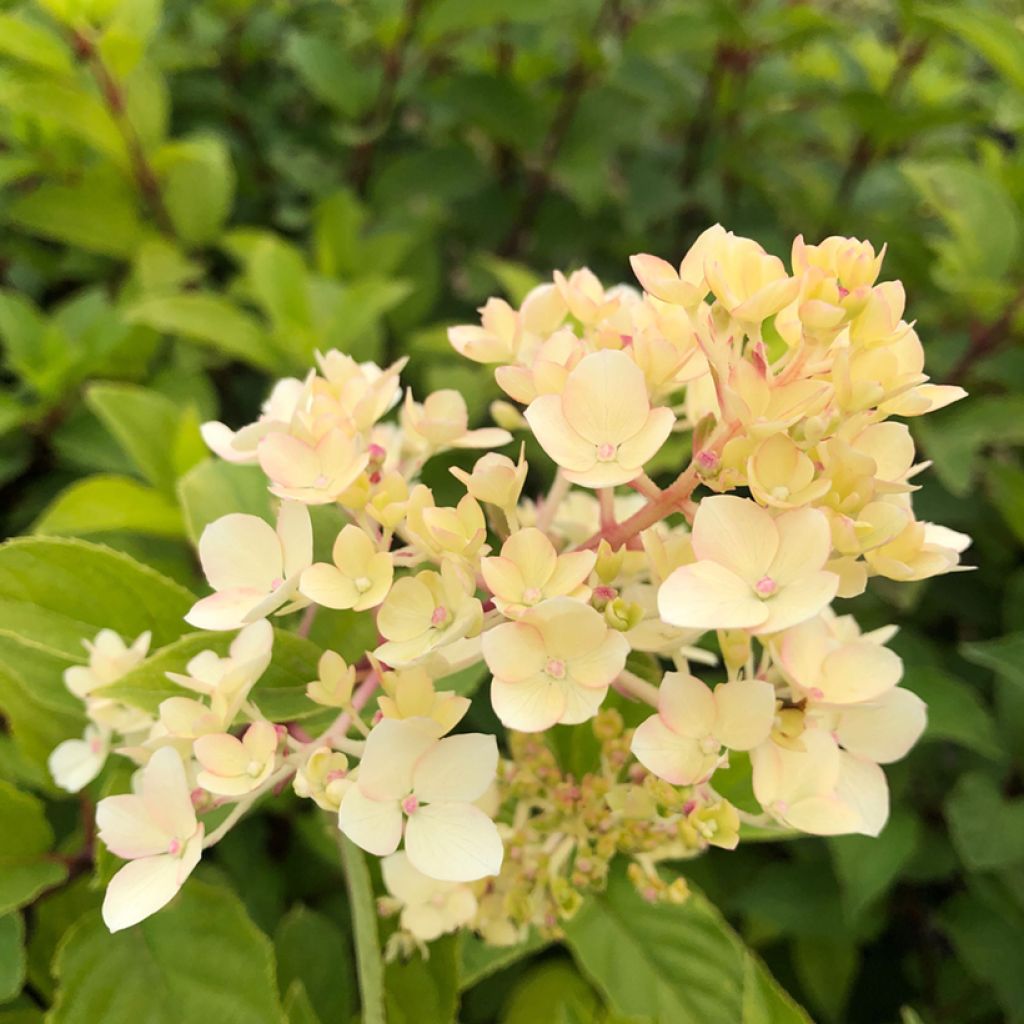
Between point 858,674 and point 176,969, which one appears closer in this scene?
point 858,674

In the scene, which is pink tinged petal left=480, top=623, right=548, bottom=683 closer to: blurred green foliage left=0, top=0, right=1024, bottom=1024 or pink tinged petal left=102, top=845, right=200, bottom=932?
pink tinged petal left=102, top=845, right=200, bottom=932

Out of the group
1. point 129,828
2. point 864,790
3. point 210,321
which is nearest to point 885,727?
point 864,790

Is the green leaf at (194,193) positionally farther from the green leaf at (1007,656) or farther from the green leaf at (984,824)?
the green leaf at (984,824)

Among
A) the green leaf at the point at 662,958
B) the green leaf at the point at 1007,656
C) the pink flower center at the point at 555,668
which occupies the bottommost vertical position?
the green leaf at the point at 662,958

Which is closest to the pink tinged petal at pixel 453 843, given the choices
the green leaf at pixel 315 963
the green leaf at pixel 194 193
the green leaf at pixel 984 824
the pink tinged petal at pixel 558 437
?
the pink tinged petal at pixel 558 437

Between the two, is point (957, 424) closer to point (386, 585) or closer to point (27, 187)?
point (386, 585)

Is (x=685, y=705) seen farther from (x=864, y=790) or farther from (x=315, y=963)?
(x=315, y=963)

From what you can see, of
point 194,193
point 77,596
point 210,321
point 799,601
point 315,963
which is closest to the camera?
point 799,601
